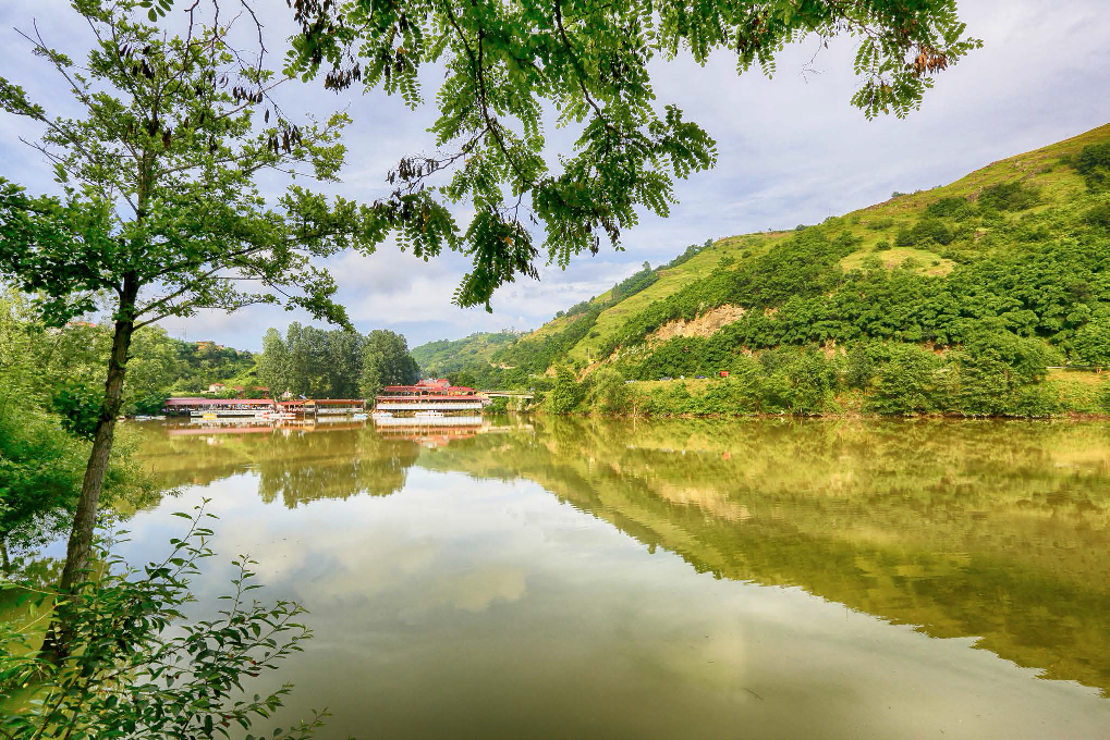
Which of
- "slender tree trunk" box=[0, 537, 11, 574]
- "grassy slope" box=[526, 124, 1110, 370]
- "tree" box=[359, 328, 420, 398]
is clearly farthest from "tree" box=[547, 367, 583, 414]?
"slender tree trunk" box=[0, 537, 11, 574]

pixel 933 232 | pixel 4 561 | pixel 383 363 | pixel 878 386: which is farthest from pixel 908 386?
pixel 383 363

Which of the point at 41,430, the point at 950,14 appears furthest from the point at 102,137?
the point at 950,14

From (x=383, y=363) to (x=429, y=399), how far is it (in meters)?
11.1

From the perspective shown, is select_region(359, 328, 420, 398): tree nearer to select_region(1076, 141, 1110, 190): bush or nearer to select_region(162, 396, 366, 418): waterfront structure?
select_region(162, 396, 366, 418): waterfront structure

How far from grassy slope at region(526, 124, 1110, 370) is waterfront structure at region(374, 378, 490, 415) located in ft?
92.8

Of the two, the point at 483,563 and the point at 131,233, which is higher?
the point at 131,233

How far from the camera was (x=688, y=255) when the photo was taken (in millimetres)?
158375

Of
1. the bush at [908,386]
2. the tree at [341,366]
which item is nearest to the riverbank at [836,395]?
the bush at [908,386]

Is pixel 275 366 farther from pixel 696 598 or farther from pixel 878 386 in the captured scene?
pixel 878 386

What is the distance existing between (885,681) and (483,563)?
731 cm

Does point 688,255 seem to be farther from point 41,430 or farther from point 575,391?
point 41,430

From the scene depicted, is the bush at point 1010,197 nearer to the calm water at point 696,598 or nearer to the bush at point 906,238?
the bush at point 906,238

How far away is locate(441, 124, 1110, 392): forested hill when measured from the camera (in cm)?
4300

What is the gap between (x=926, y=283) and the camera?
2016 inches
